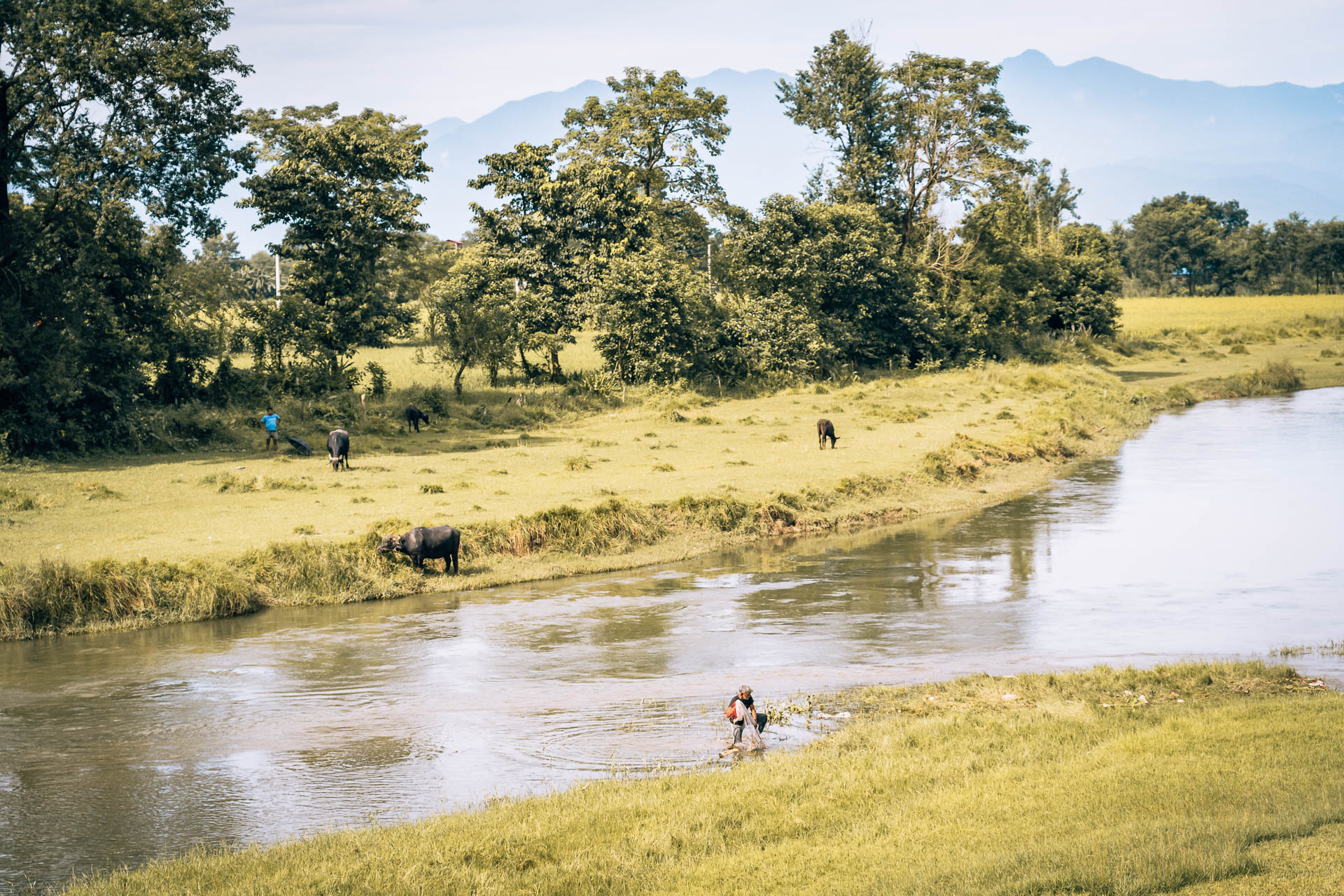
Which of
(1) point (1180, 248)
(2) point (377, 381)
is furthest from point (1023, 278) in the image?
(1) point (1180, 248)

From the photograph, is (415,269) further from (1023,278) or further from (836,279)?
(1023,278)

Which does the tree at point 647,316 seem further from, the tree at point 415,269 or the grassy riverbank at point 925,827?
the grassy riverbank at point 925,827

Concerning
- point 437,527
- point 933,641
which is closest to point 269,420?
point 437,527

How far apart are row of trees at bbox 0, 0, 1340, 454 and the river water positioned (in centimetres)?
1934

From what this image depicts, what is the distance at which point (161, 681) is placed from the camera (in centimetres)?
1602

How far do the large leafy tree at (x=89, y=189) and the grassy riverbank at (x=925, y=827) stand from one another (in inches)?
1089

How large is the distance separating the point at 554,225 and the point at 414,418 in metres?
15.2

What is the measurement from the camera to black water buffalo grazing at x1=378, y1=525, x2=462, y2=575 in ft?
70.5

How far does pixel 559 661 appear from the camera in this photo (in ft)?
55.2

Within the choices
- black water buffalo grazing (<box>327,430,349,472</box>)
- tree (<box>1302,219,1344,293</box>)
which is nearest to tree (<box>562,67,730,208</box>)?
black water buffalo grazing (<box>327,430,349,472</box>)

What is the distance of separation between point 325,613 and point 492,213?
34.6 m

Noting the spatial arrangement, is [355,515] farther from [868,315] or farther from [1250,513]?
[868,315]

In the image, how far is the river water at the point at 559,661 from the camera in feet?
38.4

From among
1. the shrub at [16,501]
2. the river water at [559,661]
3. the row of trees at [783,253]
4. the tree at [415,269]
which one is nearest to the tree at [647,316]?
the row of trees at [783,253]
